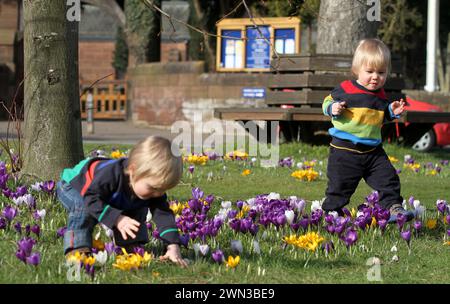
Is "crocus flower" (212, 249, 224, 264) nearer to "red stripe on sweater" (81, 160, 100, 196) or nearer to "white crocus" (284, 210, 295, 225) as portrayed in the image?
"red stripe on sweater" (81, 160, 100, 196)

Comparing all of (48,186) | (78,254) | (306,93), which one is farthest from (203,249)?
(306,93)

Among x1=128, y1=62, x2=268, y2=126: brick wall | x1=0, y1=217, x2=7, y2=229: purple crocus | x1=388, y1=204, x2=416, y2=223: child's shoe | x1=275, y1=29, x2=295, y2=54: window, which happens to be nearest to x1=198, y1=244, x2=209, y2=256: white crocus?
x1=0, y1=217, x2=7, y2=229: purple crocus

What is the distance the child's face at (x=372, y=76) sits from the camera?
23.3 feet

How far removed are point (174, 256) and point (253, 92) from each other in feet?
62.3

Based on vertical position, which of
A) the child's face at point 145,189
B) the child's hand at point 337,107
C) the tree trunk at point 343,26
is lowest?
the child's face at point 145,189

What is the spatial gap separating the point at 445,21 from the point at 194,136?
2597 cm

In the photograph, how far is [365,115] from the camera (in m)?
7.25

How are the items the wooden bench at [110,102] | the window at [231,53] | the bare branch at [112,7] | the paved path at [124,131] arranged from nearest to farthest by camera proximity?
1. the paved path at [124,131]
2. the window at [231,53]
3. the bare branch at [112,7]
4. the wooden bench at [110,102]

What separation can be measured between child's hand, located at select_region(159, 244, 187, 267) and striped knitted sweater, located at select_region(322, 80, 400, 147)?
247 centimetres

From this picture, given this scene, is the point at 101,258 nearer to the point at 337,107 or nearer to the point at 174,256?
the point at 174,256

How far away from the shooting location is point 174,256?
5.09m

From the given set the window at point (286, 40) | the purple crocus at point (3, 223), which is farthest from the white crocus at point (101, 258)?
the window at point (286, 40)

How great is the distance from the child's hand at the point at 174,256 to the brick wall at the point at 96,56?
7277 centimetres

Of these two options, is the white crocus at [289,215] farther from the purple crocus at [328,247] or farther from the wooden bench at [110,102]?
the wooden bench at [110,102]
